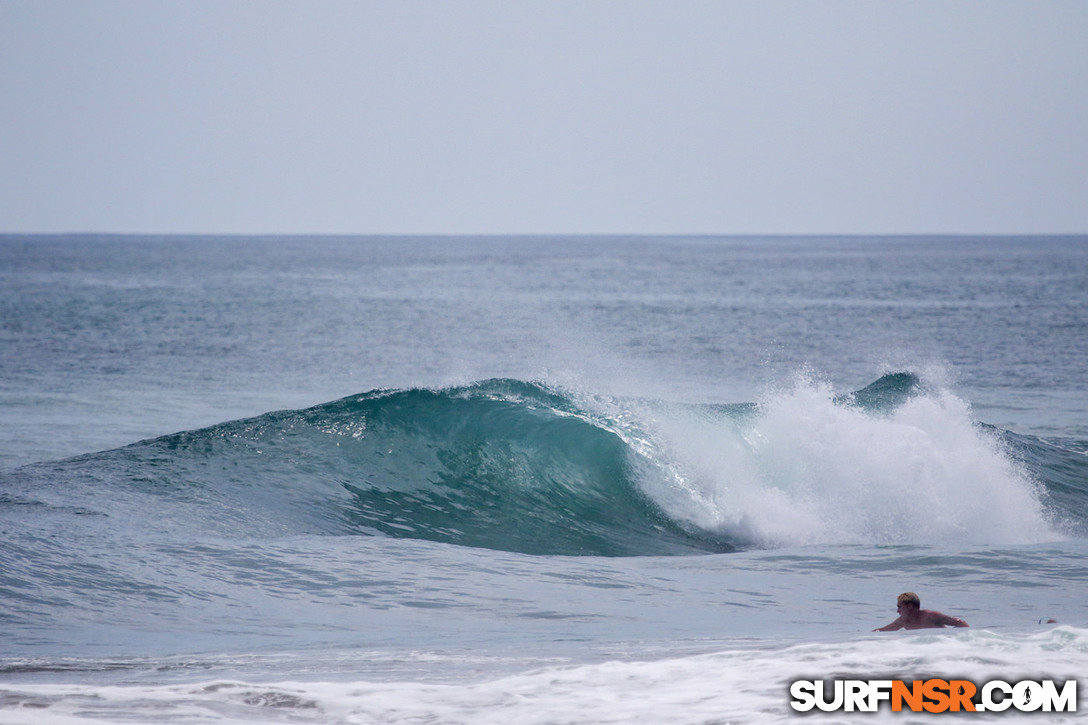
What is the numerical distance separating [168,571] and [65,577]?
808 mm

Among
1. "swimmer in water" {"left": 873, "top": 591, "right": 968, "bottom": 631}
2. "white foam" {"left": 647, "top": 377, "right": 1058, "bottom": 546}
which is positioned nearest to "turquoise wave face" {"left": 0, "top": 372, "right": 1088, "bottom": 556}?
"white foam" {"left": 647, "top": 377, "right": 1058, "bottom": 546}

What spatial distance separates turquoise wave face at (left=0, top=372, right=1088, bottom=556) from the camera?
468 inches

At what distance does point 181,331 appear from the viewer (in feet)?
125

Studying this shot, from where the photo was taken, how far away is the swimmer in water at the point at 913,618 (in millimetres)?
7602

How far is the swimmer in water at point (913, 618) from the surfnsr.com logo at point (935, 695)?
1424mm

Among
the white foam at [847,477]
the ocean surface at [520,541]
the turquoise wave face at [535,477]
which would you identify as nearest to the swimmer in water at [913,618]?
the ocean surface at [520,541]

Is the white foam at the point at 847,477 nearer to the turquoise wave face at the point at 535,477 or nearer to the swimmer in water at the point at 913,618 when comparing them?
Answer: the turquoise wave face at the point at 535,477

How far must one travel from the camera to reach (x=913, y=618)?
763cm

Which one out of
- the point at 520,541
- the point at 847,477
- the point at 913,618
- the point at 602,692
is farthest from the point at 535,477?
the point at 602,692

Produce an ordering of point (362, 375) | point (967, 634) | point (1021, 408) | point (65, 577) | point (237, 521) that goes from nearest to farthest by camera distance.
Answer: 1. point (967, 634)
2. point (65, 577)
3. point (237, 521)
4. point (1021, 408)
5. point (362, 375)

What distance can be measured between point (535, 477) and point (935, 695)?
28.0 ft

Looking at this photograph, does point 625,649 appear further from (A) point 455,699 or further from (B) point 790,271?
(B) point 790,271

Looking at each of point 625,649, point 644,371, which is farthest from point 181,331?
point 625,649

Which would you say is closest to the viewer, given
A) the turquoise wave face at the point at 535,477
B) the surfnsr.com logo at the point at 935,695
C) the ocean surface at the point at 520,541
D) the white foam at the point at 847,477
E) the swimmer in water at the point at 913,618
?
the surfnsr.com logo at the point at 935,695
